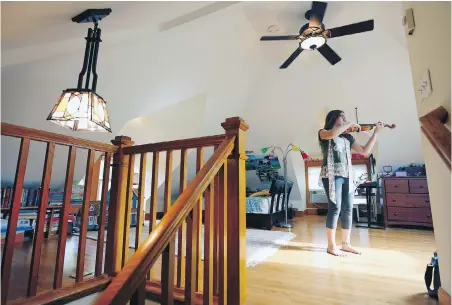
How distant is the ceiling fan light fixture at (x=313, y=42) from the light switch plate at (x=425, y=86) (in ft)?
5.81

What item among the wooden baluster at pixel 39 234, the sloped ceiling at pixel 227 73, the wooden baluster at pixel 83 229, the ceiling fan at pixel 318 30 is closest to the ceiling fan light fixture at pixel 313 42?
the ceiling fan at pixel 318 30

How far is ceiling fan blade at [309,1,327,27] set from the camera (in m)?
2.42

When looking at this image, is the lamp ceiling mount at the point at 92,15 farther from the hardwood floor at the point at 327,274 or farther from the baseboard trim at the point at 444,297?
the baseboard trim at the point at 444,297

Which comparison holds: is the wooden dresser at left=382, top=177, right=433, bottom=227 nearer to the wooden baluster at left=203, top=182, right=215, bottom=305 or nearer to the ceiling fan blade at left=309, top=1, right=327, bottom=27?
the ceiling fan blade at left=309, top=1, right=327, bottom=27

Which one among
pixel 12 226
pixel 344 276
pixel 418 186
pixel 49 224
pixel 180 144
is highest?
pixel 180 144

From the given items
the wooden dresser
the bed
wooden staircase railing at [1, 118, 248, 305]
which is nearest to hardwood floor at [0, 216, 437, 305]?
wooden staircase railing at [1, 118, 248, 305]

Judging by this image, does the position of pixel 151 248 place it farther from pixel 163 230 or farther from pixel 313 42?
pixel 313 42

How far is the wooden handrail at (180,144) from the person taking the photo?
1.26 meters

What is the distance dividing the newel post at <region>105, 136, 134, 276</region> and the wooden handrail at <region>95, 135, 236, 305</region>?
865mm

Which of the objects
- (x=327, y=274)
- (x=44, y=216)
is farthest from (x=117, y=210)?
(x=327, y=274)

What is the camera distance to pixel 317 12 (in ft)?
8.25

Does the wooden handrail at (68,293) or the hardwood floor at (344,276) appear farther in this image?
the hardwood floor at (344,276)

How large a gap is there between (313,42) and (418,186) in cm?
262

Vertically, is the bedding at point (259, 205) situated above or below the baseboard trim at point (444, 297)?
above
